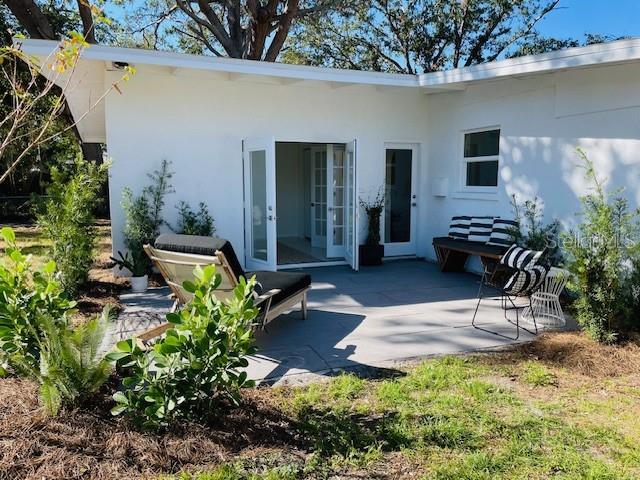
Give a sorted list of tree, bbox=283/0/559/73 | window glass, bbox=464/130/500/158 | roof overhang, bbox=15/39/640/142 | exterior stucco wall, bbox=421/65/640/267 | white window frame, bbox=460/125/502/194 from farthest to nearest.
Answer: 1. tree, bbox=283/0/559/73
2. window glass, bbox=464/130/500/158
3. white window frame, bbox=460/125/502/194
4. exterior stucco wall, bbox=421/65/640/267
5. roof overhang, bbox=15/39/640/142

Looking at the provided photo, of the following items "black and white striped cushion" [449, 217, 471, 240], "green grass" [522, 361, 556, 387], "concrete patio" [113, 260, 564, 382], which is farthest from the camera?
"black and white striped cushion" [449, 217, 471, 240]

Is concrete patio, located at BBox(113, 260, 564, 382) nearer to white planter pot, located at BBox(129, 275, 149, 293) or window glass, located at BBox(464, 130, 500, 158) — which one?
white planter pot, located at BBox(129, 275, 149, 293)

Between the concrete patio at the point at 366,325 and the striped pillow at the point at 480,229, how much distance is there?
2.19 ft

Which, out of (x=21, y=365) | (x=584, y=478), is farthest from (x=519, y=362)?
(x=21, y=365)

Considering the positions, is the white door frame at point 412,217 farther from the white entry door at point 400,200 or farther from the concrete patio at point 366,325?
the concrete patio at point 366,325

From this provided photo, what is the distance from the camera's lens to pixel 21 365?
9.34 ft

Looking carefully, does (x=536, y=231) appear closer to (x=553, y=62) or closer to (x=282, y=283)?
(x=553, y=62)

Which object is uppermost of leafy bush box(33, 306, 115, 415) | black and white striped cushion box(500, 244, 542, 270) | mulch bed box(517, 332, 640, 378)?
black and white striped cushion box(500, 244, 542, 270)

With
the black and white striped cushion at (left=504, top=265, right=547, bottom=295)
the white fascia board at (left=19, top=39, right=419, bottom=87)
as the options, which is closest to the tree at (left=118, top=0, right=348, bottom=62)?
the white fascia board at (left=19, top=39, right=419, bottom=87)

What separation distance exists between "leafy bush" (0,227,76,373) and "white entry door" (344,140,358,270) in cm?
533

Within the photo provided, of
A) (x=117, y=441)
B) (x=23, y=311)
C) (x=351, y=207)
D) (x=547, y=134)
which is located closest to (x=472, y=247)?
(x=547, y=134)

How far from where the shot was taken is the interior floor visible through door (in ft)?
29.5

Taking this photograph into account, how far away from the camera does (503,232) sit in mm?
7152

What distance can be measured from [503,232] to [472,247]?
492mm
